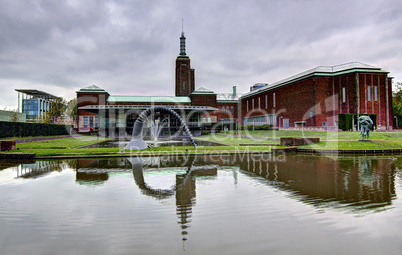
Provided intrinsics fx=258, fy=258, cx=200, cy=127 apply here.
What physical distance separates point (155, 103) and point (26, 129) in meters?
30.3

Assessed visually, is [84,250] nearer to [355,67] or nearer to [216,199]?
[216,199]

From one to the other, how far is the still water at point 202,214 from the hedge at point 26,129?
21.9 meters

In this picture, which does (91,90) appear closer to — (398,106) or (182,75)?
(182,75)

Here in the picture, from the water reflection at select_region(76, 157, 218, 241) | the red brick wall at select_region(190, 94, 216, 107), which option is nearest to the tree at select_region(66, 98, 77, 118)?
the red brick wall at select_region(190, 94, 216, 107)

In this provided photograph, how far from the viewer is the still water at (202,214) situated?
3906 mm

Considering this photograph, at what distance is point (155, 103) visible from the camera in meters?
59.0

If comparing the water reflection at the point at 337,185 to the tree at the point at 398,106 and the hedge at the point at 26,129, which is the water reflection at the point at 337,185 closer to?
the hedge at the point at 26,129

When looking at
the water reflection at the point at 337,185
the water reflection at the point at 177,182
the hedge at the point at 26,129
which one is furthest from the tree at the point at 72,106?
the water reflection at the point at 337,185

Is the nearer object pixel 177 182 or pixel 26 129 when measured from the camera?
pixel 177 182

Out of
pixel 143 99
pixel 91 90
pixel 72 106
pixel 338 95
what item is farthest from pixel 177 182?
pixel 72 106

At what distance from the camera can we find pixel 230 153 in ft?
55.2

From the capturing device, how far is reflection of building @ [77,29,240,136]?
49969mm

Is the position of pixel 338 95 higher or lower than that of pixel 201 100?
lower

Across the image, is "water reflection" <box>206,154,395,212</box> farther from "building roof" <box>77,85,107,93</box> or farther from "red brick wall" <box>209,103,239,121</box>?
"red brick wall" <box>209,103,239,121</box>
